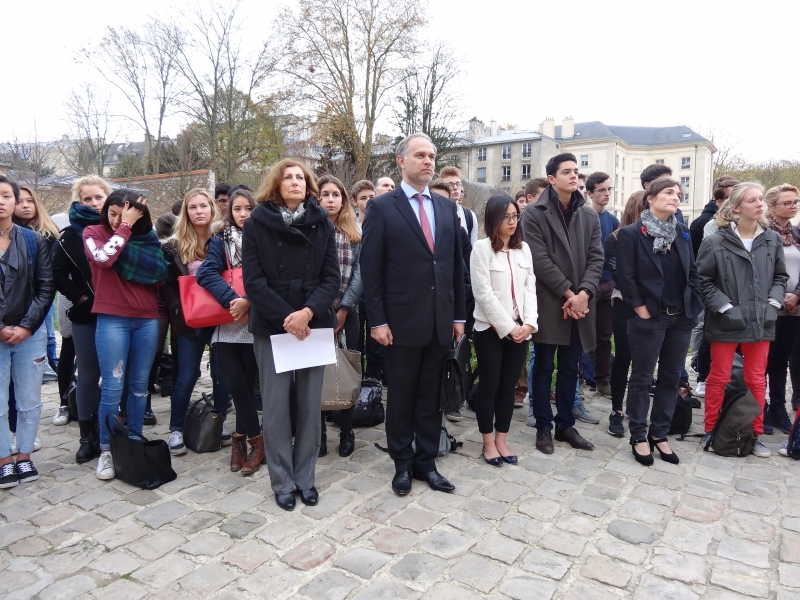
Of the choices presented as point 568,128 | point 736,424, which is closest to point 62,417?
point 736,424

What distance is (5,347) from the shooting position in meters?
4.07

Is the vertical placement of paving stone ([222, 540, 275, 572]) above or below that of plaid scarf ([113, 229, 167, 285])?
below

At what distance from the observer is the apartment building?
70.2 m

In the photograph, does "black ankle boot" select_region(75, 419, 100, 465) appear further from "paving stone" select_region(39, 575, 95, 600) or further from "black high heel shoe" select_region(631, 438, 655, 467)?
"black high heel shoe" select_region(631, 438, 655, 467)

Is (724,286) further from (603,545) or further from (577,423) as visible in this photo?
(603,545)

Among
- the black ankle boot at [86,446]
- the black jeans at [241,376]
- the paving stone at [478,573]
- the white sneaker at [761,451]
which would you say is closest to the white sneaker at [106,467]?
the black ankle boot at [86,446]

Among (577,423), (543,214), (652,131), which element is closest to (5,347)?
(543,214)

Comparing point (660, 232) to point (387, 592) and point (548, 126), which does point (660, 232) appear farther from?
point (548, 126)

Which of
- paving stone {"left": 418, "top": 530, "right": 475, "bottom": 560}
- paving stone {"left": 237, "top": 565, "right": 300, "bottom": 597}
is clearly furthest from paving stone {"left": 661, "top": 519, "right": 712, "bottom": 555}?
paving stone {"left": 237, "top": 565, "right": 300, "bottom": 597}

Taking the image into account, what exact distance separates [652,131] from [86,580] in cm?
8945

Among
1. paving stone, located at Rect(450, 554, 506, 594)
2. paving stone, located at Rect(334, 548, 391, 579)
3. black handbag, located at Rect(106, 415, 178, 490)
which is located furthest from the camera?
black handbag, located at Rect(106, 415, 178, 490)

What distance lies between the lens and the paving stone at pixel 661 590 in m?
2.66

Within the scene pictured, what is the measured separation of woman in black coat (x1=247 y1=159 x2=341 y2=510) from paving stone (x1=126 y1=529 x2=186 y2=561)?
0.67 m

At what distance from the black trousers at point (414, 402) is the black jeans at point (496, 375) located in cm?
45
